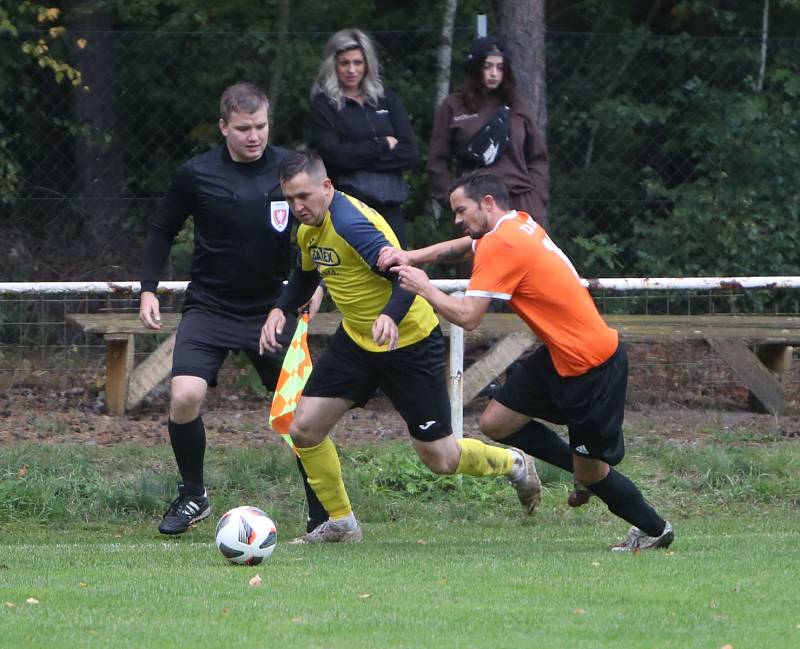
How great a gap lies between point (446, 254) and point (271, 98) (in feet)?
20.1

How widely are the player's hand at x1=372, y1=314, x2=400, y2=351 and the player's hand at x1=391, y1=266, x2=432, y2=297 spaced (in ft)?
0.56

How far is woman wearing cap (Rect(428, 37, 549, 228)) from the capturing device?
A: 975cm

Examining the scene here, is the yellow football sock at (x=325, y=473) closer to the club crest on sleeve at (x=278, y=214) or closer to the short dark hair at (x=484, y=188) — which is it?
the club crest on sleeve at (x=278, y=214)

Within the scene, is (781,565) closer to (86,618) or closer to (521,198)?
(86,618)

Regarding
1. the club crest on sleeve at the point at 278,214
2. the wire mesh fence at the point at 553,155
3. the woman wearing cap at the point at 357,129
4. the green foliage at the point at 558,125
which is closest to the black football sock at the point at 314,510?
the club crest on sleeve at the point at 278,214

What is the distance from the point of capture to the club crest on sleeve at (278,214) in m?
7.59

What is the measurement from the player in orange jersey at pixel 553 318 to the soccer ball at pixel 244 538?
4.09 feet

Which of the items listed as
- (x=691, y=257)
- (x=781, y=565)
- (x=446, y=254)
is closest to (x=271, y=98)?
(x=691, y=257)

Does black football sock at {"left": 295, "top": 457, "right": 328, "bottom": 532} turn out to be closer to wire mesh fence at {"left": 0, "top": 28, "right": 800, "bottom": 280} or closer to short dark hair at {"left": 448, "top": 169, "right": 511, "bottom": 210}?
short dark hair at {"left": 448, "top": 169, "right": 511, "bottom": 210}

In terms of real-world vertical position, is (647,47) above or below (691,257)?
above

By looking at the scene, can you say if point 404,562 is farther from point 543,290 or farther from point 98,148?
point 98,148

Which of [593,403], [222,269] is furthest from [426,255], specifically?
[222,269]

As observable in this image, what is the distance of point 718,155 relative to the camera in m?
12.7

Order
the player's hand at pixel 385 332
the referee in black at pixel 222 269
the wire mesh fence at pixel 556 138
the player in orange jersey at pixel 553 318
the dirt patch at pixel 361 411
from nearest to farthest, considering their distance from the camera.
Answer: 1. the player's hand at pixel 385 332
2. the player in orange jersey at pixel 553 318
3. the referee in black at pixel 222 269
4. the dirt patch at pixel 361 411
5. the wire mesh fence at pixel 556 138
